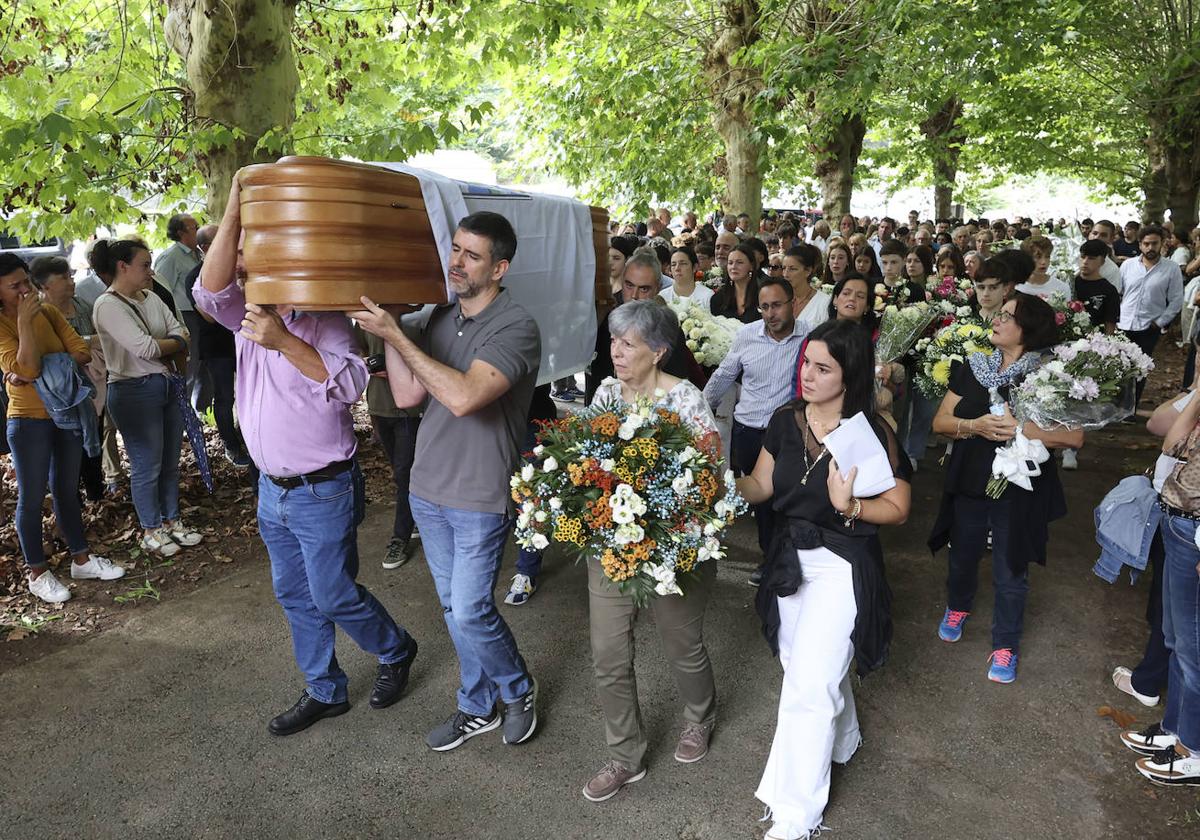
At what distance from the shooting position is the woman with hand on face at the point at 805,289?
601 cm

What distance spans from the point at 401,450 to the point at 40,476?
2260mm

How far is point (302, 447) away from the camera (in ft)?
11.8

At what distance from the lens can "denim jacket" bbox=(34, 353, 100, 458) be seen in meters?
5.15

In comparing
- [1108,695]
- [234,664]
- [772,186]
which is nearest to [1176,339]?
[772,186]

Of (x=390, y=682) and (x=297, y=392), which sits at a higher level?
(x=297, y=392)

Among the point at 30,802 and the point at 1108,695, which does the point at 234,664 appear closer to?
the point at 30,802

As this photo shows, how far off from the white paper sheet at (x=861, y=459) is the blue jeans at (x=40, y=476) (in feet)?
16.1

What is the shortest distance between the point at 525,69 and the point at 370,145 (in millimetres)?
6995

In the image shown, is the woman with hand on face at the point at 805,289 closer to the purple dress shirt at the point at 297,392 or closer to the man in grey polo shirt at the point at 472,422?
the man in grey polo shirt at the point at 472,422

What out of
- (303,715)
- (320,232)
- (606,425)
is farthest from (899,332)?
(303,715)

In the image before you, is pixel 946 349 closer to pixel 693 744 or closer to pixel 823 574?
pixel 823 574

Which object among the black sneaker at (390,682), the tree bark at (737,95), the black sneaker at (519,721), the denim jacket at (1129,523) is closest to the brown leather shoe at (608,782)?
the black sneaker at (519,721)

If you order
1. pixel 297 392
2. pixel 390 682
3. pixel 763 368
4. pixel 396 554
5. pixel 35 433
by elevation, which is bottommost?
pixel 396 554

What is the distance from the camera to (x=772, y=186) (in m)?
22.1
